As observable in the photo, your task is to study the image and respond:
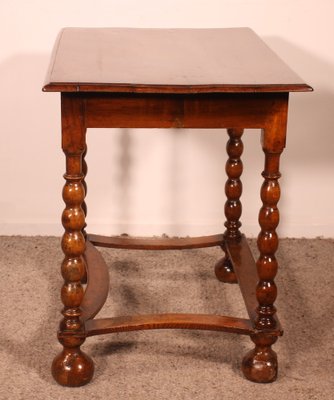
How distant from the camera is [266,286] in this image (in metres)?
1.55

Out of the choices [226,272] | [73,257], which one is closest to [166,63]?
[73,257]

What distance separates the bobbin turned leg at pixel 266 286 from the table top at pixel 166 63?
0.49 ft

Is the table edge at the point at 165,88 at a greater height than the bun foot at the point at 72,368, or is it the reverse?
the table edge at the point at 165,88

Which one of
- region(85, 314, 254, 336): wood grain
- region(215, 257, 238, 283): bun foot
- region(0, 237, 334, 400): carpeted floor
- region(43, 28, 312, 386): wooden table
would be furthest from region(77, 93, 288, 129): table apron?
region(215, 257, 238, 283): bun foot

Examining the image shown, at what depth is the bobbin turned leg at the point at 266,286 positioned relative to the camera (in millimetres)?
1492

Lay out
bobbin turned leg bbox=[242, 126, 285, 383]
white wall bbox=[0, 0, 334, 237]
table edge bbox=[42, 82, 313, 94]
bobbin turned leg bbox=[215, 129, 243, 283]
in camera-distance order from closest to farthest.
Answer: table edge bbox=[42, 82, 313, 94]
bobbin turned leg bbox=[242, 126, 285, 383]
bobbin turned leg bbox=[215, 129, 243, 283]
white wall bbox=[0, 0, 334, 237]

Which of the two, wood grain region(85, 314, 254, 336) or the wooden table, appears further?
wood grain region(85, 314, 254, 336)

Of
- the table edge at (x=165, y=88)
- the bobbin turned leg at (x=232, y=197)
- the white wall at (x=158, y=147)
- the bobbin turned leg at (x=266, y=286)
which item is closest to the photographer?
the table edge at (x=165, y=88)

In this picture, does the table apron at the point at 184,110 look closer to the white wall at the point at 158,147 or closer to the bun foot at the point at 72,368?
the bun foot at the point at 72,368

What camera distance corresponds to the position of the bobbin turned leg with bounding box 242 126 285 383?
4.90ft

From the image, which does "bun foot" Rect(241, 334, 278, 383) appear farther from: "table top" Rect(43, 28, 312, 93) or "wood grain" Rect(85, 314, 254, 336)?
"table top" Rect(43, 28, 312, 93)

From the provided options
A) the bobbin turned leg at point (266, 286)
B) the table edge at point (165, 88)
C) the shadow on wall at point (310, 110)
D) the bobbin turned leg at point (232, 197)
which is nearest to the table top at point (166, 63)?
the table edge at point (165, 88)

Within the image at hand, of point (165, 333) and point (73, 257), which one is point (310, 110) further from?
point (73, 257)

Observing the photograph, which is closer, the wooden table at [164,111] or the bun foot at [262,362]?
the wooden table at [164,111]
